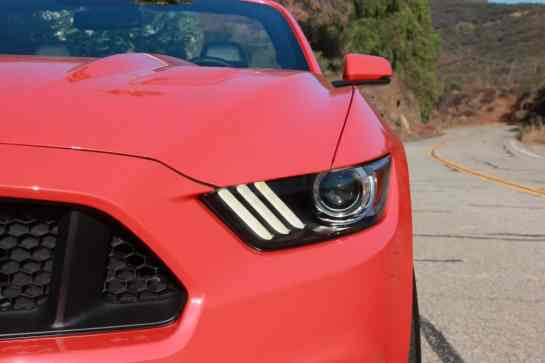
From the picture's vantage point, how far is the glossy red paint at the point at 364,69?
8.76 feet

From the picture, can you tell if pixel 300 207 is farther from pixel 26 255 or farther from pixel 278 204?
pixel 26 255

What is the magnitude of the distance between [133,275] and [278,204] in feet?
1.09

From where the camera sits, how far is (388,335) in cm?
146

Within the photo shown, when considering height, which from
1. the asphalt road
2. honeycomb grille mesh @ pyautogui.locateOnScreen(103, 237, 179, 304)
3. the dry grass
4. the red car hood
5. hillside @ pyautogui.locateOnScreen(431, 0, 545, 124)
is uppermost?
the red car hood

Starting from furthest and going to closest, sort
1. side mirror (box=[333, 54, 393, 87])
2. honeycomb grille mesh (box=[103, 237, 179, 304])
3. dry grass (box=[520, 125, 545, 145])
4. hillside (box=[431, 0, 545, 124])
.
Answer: hillside (box=[431, 0, 545, 124]) < dry grass (box=[520, 125, 545, 145]) < side mirror (box=[333, 54, 393, 87]) < honeycomb grille mesh (box=[103, 237, 179, 304])

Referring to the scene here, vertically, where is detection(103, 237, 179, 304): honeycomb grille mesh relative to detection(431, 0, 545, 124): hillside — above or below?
above

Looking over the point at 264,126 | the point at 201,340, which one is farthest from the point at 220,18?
the point at 201,340

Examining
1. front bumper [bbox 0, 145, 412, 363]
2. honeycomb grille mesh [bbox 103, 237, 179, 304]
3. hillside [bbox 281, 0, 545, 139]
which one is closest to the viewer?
front bumper [bbox 0, 145, 412, 363]

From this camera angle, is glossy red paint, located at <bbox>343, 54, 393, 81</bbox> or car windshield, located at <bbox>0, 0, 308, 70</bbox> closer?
glossy red paint, located at <bbox>343, 54, 393, 81</bbox>

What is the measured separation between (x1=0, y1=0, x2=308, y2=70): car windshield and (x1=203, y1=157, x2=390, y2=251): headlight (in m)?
1.54

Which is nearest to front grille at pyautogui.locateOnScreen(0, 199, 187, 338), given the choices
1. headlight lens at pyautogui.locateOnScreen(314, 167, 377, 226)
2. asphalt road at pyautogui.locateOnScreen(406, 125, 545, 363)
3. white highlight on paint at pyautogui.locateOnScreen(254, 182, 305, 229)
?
white highlight on paint at pyautogui.locateOnScreen(254, 182, 305, 229)

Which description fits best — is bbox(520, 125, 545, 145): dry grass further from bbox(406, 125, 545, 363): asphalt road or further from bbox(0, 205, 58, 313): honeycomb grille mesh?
bbox(0, 205, 58, 313): honeycomb grille mesh

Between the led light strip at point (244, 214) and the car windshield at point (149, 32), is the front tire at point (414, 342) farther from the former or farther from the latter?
the car windshield at point (149, 32)

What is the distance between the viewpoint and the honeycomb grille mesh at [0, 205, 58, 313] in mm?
1371
